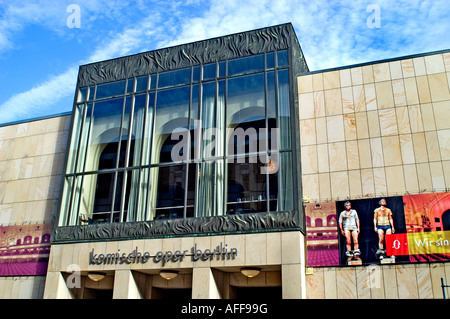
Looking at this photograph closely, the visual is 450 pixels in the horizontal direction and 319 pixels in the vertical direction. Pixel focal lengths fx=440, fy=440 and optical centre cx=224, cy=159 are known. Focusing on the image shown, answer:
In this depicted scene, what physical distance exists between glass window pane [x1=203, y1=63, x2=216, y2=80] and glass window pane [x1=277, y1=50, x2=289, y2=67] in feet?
11.1

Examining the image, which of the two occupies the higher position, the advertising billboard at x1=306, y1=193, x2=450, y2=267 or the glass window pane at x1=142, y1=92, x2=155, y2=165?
the glass window pane at x1=142, y1=92, x2=155, y2=165

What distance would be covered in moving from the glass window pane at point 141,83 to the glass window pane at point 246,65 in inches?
191

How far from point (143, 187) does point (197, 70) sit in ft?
22.2

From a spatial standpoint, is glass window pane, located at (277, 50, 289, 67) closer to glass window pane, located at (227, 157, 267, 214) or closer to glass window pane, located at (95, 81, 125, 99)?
glass window pane, located at (227, 157, 267, 214)

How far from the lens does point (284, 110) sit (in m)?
21.2

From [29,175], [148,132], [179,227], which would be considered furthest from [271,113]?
[29,175]

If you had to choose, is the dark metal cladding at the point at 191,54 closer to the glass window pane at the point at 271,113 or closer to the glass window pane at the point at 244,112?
the glass window pane at the point at 244,112

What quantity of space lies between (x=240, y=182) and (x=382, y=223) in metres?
6.88

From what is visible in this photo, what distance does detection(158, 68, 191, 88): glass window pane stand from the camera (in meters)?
23.4

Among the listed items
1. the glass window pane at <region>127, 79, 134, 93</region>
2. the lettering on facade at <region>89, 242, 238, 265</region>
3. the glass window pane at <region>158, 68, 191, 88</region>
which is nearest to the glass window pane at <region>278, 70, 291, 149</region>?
the glass window pane at <region>158, 68, 191, 88</region>

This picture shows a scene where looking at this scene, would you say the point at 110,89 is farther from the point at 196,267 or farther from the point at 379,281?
the point at 379,281
